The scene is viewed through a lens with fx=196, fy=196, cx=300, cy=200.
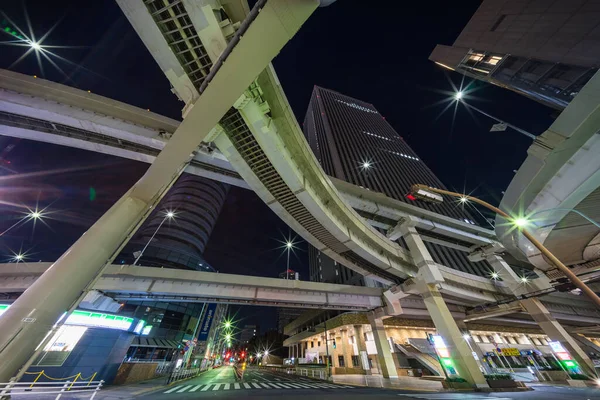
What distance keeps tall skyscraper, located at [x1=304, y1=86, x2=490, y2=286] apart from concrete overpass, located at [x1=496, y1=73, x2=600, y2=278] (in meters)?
27.2

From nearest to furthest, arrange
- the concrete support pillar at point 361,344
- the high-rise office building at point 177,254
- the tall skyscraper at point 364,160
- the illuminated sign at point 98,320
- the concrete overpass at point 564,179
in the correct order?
1. the concrete overpass at point 564,179
2. the illuminated sign at point 98,320
3. the concrete support pillar at point 361,344
4. the high-rise office building at point 177,254
5. the tall skyscraper at point 364,160

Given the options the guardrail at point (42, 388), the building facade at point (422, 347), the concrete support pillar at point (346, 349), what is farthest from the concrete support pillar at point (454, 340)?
the guardrail at point (42, 388)

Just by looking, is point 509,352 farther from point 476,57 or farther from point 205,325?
point 205,325

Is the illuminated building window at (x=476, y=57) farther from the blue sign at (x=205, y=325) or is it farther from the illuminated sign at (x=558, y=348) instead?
the blue sign at (x=205, y=325)

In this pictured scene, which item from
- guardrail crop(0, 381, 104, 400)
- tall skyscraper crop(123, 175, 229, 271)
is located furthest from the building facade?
tall skyscraper crop(123, 175, 229, 271)

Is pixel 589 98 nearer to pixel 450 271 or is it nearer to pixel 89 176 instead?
pixel 450 271

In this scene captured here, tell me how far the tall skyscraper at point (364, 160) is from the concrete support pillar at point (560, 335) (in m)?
20.6

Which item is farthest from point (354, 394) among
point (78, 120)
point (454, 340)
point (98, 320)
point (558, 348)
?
point (98, 320)

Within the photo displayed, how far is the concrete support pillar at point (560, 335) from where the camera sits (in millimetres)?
15575

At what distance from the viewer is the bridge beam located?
11.9ft

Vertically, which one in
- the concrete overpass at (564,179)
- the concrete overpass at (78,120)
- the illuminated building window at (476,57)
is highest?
the illuminated building window at (476,57)

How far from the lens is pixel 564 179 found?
9352 millimetres

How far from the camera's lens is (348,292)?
18.9 metres

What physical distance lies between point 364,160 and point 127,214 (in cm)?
6023
